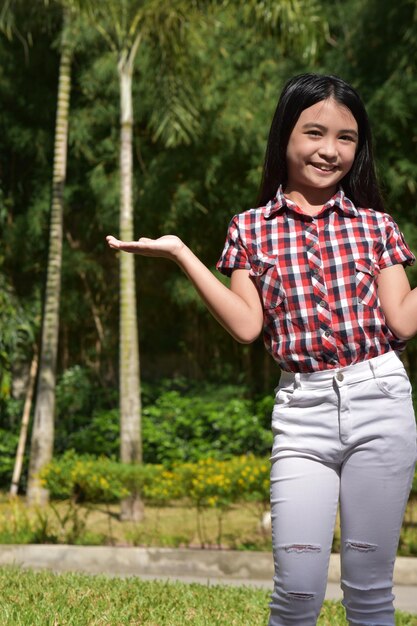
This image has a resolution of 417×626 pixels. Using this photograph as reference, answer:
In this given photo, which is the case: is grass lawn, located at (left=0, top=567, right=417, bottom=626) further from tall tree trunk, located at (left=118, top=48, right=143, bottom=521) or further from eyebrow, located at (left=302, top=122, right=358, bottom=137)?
tall tree trunk, located at (left=118, top=48, right=143, bottom=521)

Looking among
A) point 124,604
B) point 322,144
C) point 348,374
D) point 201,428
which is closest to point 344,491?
point 348,374

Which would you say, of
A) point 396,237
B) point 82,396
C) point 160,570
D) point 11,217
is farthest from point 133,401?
point 396,237

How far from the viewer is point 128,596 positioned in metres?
4.41

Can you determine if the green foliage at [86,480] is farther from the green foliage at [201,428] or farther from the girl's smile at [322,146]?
the girl's smile at [322,146]

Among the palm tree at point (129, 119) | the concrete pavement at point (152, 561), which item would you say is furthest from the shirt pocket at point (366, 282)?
the palm tree at point (129, 119)

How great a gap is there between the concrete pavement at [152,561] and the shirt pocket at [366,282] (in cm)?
495

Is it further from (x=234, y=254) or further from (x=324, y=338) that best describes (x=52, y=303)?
(x=324, y=338)

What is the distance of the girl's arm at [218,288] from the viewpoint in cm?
254

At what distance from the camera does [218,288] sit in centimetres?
257

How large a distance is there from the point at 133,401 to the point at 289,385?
8217mm

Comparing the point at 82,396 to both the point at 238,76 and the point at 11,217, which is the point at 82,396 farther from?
the point at 238,76

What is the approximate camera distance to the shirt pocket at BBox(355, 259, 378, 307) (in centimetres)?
257

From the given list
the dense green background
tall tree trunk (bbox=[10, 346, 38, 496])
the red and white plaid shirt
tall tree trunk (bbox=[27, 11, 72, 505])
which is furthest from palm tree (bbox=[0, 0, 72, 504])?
the red and white plaid shirt

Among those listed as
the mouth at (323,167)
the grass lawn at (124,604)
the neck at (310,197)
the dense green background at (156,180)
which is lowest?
the grass lawn at (124,604)
